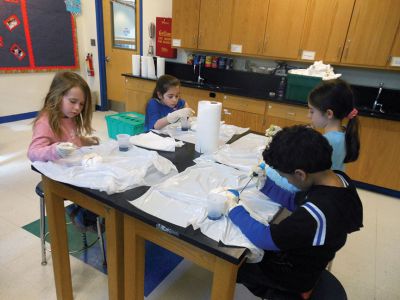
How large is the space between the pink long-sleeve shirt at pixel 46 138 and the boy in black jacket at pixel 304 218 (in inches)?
32.2

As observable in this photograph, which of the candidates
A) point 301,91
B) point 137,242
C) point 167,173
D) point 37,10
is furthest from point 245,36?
point 37,10

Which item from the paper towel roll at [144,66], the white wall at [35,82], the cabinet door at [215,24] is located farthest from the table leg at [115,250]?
the white wall at [35,82]

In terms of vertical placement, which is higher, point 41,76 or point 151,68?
point 151,68

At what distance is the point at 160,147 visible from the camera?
4.95 ft

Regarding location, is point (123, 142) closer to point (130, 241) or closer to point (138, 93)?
point (130, 241)

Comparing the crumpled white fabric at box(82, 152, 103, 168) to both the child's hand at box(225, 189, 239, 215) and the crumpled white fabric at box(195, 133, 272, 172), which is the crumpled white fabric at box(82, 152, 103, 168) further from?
the child's hand at box(225, 189, 239, 215)

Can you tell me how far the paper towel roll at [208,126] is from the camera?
58.6 inches

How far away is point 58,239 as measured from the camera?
131 cm

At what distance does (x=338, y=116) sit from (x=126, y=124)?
7.91ft

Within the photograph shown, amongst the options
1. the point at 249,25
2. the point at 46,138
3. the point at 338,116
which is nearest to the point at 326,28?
the point at 249,25

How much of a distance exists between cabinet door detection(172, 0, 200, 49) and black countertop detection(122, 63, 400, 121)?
41 cm

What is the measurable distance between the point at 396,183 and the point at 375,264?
1145mm

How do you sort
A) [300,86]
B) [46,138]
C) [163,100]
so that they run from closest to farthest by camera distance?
[46,138] < [163,100] < [300,86]

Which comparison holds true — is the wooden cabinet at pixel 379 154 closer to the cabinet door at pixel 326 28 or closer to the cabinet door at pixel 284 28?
the cabinet door at pixel 326 28
